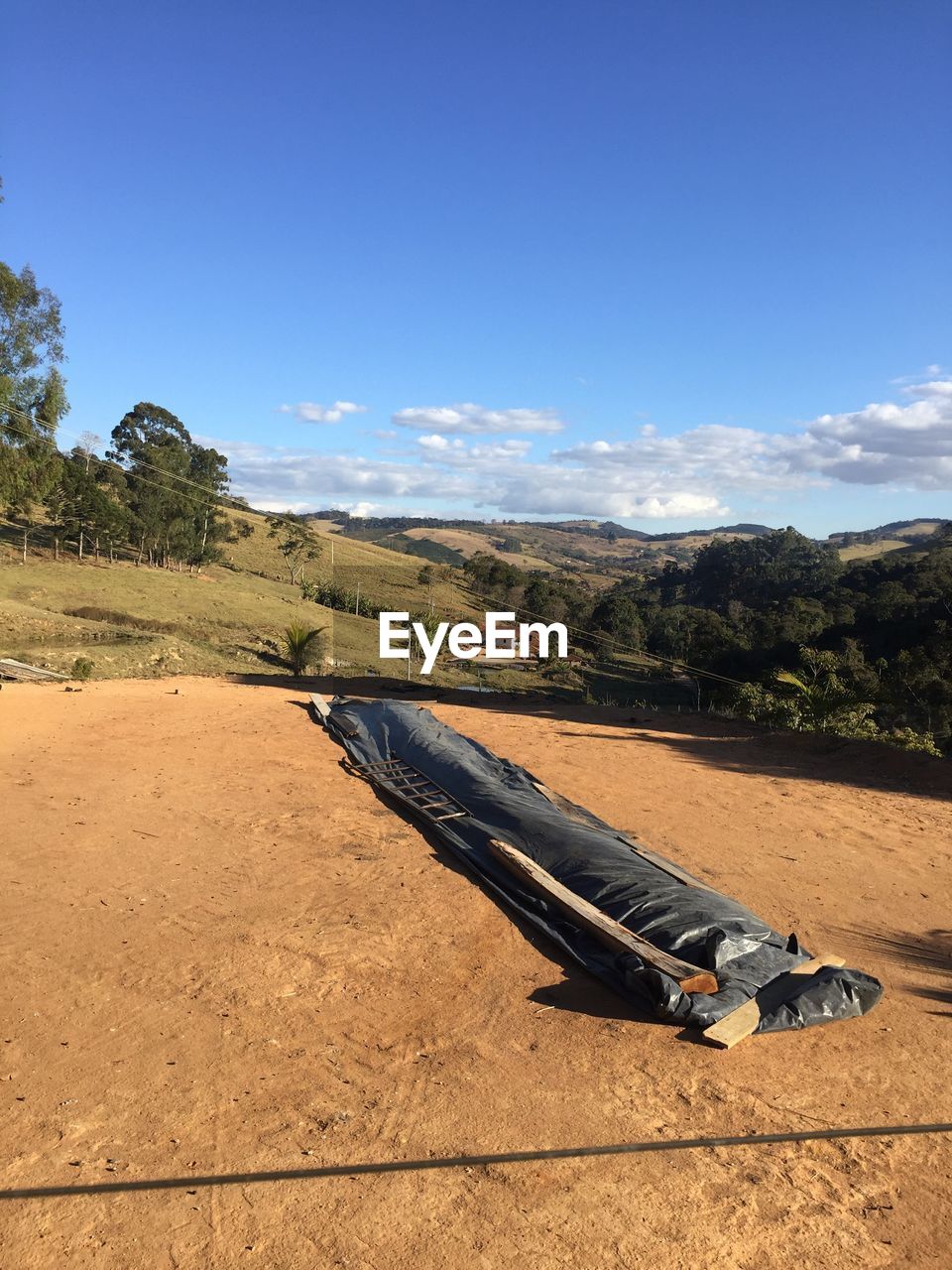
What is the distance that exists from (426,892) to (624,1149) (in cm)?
327

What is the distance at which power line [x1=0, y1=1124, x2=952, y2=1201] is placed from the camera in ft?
10.4

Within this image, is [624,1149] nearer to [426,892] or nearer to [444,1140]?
[444,1140]

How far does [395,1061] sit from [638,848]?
12.5 feet

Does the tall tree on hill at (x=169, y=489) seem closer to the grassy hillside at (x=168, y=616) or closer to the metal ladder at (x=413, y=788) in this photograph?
the grassy hillside at (x=168, y=616)

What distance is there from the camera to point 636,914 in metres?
5.77

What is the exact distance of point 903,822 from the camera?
9.76m

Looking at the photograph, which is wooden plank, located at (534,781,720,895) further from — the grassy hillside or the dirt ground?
the grassy hillside

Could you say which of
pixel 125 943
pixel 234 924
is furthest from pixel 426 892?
pixel 125 943

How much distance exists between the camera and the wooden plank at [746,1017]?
14.6 ft

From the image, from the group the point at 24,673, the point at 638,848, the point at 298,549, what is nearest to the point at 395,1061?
the point at 638,848

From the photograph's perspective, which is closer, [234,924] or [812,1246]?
[812,1246]

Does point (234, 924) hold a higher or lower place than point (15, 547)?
lower

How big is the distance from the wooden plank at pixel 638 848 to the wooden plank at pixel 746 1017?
43.1 inches

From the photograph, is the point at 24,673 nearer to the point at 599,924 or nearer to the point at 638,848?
the point at 638,848
